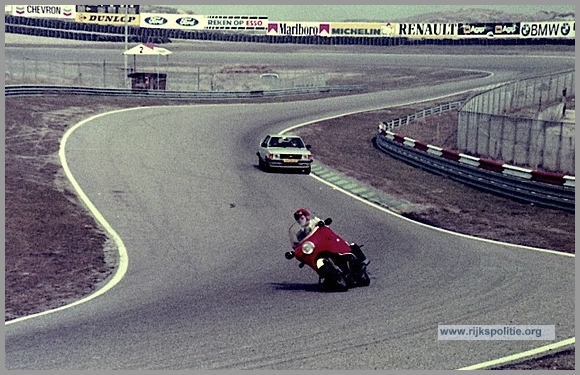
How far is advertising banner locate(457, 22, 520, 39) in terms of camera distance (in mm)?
119188

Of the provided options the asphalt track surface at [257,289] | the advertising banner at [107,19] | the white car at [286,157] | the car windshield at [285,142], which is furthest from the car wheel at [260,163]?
the advertising banner at [107,19]

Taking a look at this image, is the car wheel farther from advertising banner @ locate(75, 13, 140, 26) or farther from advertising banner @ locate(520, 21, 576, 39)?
advertising banner @ locate(520, 21, 576, 39)

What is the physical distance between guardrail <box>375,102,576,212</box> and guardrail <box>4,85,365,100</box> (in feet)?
78.4

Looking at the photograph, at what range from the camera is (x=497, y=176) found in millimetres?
32562

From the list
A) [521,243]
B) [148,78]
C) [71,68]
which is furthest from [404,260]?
[71,68]

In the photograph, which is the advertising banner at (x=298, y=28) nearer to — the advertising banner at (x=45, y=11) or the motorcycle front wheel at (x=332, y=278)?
the advertising banner at (x=45, y=11)

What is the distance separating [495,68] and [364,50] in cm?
1966

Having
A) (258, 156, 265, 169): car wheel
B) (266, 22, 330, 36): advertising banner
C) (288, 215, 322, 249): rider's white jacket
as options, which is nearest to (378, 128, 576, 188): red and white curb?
(258, 156, 265, 169): car wheel

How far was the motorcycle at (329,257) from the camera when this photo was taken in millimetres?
16859

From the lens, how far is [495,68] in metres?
99.9

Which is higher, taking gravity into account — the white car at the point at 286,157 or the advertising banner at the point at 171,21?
the advertising banner at the point at 171,21

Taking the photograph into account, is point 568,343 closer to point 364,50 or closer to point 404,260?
point 404,260

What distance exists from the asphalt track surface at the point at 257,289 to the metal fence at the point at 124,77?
32.7 m

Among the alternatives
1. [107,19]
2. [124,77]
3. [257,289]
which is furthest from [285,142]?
[107,19]
